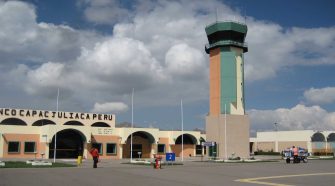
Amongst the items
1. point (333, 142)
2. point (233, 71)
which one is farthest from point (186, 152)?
point (333, 142)

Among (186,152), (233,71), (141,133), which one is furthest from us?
(186,152)

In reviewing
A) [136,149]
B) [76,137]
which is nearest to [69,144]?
[76,137]

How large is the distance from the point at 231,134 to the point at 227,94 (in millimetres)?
5441

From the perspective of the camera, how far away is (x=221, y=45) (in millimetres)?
56125

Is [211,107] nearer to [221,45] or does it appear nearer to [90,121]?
[221,45]

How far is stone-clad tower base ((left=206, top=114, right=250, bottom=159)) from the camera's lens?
54.5m

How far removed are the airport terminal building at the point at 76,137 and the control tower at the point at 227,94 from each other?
19.1 ft

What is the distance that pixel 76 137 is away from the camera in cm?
6331

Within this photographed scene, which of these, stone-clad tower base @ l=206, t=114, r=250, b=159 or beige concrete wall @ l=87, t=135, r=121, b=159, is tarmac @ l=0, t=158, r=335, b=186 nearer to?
stone-clad tower base @ l=206, t=114, r=250, b=159

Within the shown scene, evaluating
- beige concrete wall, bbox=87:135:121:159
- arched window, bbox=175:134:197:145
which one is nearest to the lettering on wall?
beige concrete wall, bbox=87:135:121:159

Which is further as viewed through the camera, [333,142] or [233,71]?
[333,142]

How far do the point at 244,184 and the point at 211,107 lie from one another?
3832 centimetres

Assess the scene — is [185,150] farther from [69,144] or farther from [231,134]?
[69,144]

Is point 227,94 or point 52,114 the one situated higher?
point 227,94
